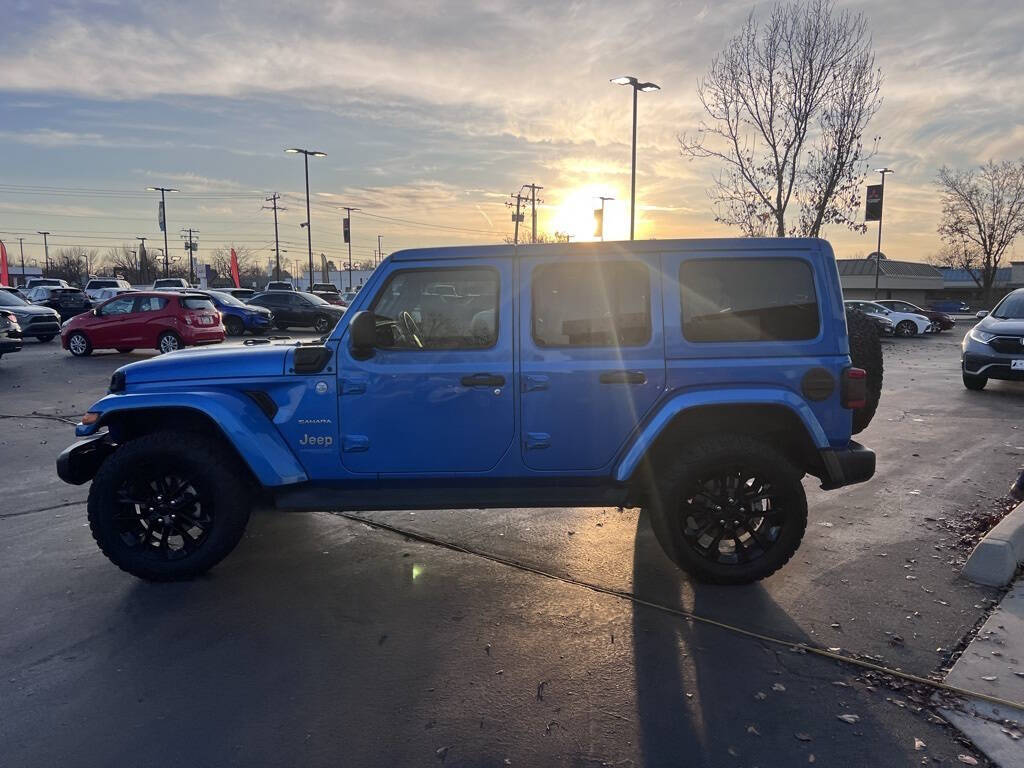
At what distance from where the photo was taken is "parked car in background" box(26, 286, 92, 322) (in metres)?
29.2

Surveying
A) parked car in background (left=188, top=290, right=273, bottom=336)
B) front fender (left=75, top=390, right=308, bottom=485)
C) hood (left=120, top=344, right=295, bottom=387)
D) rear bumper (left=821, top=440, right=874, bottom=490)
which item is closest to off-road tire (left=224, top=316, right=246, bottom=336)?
parked car in background (left=188, top=290, right=273, bottom=336)

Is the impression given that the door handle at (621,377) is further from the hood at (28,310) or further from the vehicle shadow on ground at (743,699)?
the hood at (28,310)

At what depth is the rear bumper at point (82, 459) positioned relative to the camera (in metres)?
4.28

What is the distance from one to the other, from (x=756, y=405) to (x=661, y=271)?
3.15ft

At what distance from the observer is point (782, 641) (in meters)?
3.56

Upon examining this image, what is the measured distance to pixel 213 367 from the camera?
13.9 feet

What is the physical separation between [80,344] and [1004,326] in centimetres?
1938

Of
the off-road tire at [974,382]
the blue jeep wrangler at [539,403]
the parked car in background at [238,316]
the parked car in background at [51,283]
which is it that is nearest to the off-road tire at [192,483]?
the blue jeep wrangler at [539,403]

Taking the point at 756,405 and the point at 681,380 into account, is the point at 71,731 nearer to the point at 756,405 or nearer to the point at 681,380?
the point at 681,380

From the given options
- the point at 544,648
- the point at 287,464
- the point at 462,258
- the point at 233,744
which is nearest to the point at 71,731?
the point at 233,744

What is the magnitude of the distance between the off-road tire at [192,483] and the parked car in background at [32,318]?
63.7ft

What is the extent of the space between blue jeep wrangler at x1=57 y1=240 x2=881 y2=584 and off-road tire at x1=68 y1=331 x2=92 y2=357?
49.8 feet

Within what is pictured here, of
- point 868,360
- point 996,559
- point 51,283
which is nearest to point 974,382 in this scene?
point 868,360

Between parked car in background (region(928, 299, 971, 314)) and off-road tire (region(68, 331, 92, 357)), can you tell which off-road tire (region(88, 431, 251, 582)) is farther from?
parked car in background (region(928, 299, 971, 314))
